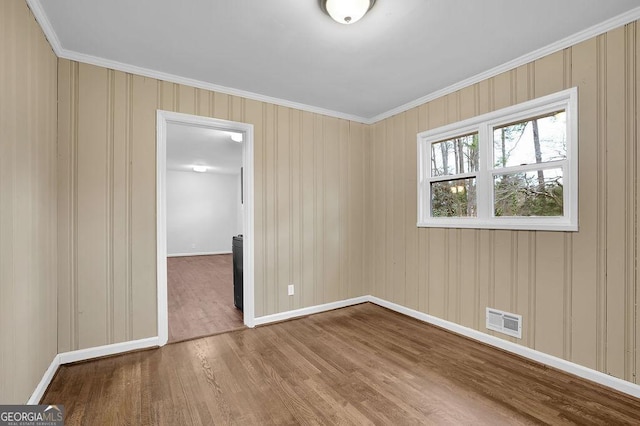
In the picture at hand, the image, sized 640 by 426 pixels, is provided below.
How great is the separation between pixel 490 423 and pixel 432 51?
2.71 meters

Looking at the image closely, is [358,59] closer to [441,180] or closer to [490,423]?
[441,180]

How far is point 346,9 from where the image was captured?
185 cm

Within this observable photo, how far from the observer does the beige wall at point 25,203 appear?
154 cm

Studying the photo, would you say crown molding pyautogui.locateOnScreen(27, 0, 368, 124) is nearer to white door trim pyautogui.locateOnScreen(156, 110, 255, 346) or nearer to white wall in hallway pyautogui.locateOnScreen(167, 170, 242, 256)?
white door trim pyautogui.locateOnScreen(156, 110, 255, 346)

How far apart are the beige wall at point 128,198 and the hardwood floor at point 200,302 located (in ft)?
1.45

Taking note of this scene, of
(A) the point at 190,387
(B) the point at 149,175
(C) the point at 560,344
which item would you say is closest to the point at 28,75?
(B) the point at 149,175

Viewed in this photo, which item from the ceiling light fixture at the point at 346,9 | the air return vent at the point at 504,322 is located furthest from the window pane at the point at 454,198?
the ceiling light fixture at the point at 346,9

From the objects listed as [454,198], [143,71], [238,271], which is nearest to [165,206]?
[143,71]

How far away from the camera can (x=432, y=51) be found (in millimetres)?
2461

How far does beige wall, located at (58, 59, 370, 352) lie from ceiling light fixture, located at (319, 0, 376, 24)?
168 centimetres

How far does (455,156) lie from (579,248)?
1.44m

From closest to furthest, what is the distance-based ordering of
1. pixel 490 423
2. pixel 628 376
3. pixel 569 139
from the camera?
pixel 490 423, pixel 628 376, pixel 569 139
